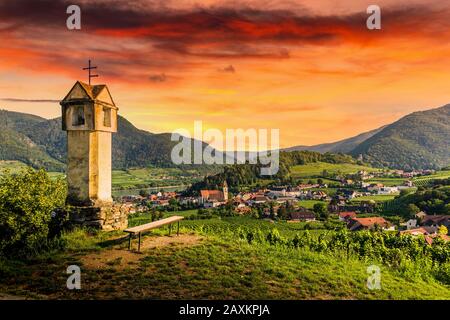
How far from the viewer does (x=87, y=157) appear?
39.1ft

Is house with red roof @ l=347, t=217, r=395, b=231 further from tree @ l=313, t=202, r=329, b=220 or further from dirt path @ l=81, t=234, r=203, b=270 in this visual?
dirt path @ l=81, t=234, r=203, b=270

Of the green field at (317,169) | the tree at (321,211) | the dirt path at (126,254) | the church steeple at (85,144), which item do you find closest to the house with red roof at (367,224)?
the tree at (321,211)

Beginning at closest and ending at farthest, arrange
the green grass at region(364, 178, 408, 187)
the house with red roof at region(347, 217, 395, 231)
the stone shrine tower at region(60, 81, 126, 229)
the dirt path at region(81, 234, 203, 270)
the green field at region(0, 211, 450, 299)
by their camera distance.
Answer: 1. the green field at region(0, 211, 450, 299)
2. the dirt path at region(81, 234, 203, 270)
3. the stone shrine tower at region(60, 81, 126, 229)
4. the house with red roof at region(347, 217, 395, 231)
5. the green grass at region(364, 178, 408, 187)

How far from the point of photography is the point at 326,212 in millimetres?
78062

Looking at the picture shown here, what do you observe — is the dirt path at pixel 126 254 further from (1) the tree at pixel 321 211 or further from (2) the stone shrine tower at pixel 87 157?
(1) the tree at pixel 321 211

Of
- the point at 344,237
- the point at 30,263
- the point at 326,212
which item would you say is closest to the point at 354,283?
the point at 30,263

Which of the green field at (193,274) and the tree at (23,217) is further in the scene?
the tree at (23,217)

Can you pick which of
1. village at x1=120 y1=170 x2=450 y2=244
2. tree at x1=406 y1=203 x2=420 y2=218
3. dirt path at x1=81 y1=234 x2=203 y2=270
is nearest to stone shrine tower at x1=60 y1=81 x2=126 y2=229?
dirt path at x1=81 y1=234 x2=203 y2=270

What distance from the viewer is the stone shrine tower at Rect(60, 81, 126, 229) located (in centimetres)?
1188

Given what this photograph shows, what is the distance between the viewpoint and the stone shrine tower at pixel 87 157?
11875 millimetres

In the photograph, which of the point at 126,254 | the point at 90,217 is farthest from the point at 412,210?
the point at 126,254

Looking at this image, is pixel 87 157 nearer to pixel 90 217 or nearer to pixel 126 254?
pixel 90 217

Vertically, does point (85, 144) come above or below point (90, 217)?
above
